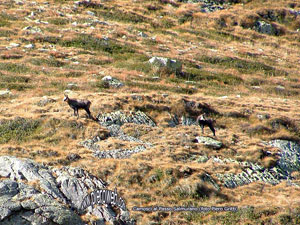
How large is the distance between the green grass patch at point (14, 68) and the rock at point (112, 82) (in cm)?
828

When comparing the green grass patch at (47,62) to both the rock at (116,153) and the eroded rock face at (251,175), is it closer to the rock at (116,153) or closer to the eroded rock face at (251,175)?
the rock at (116,153)

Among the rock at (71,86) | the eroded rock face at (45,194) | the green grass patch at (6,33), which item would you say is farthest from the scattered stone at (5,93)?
the green grass patch at (6,33)

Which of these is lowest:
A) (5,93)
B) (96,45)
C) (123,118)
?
(5,93)

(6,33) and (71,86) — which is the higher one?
(6,33)

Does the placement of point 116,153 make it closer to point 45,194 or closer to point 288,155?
point 45,194

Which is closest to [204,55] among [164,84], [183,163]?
[164,84]

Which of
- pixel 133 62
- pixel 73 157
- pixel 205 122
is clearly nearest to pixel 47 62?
pixel 133 62

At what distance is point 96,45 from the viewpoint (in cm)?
4856

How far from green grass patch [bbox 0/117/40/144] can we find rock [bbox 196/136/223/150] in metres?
10.7

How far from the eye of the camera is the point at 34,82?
34.6 metres

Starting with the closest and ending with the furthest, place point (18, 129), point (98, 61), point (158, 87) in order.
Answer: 1. point (18, 129)
2. point (158, 87)
3. point (98, 61)

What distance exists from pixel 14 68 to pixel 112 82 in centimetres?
1061

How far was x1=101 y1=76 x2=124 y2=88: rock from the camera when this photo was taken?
35.3 metres

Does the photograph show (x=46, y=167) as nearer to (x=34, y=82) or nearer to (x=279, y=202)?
(x=279, y=202)
